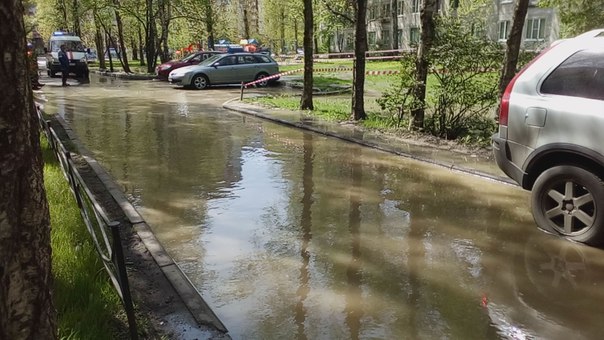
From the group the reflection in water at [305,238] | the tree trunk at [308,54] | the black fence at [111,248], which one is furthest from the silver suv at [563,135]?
the tree trunk at [308,54]

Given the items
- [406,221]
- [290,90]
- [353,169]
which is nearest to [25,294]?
[406,221]

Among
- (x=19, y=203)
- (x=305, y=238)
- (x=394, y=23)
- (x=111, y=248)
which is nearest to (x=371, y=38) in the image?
(x=394, y=23)

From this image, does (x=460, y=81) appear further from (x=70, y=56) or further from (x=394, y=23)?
(x=394, y=23)

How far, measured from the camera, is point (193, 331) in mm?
3666

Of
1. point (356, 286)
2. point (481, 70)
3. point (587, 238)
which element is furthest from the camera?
point (481, 70)

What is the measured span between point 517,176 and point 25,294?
499 centimetres

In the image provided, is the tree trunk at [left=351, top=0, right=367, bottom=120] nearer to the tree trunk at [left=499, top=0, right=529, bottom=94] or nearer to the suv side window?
the tree trunk at [left=499, top=0, right=529, bottom=94]

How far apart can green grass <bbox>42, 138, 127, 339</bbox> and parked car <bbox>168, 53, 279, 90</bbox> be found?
18.5m

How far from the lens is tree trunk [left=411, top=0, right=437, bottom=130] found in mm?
10211

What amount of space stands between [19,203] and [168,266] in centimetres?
270

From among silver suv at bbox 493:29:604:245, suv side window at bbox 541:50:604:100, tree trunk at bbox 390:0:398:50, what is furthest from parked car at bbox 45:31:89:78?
tree trunk at bbox 390:0:398:50

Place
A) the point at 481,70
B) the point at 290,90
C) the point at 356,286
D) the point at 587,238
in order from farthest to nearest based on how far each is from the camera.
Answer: the point at 290,90, the point at 481,70, the point at 587,238, the point at 356,286

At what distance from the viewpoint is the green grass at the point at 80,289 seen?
10.8 ft

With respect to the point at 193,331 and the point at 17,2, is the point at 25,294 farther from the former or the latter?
the point at 193,331
